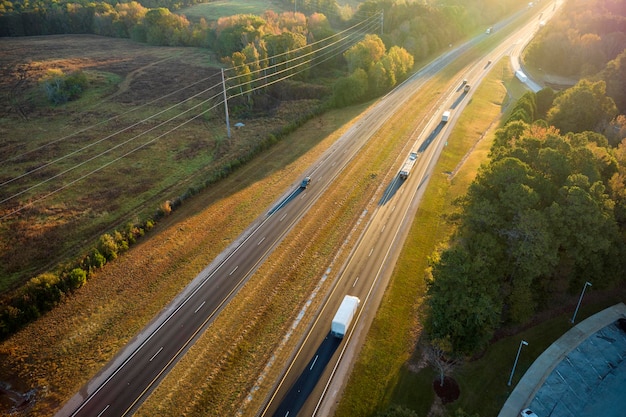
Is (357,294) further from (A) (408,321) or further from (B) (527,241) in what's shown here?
(B) (527,241)

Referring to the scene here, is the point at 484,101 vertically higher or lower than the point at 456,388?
higher

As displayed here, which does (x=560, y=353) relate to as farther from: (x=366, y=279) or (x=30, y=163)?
(x=30, y=163)

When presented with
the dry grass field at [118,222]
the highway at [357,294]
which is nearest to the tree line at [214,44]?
the dry grass field at [118,222]

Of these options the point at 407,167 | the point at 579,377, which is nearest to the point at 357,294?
the point at 579,377

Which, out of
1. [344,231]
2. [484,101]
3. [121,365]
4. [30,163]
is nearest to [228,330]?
[121,365]

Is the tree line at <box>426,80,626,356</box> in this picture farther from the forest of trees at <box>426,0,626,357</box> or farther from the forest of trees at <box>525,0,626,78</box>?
the forest of trees at <box>525,0,626,78</box>

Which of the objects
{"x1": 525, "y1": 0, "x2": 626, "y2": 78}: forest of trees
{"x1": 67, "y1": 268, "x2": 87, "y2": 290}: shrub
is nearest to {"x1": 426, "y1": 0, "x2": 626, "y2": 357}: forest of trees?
{"x1": 67, "y1": 268, "x2": 87, "y2": 290}: shrub
